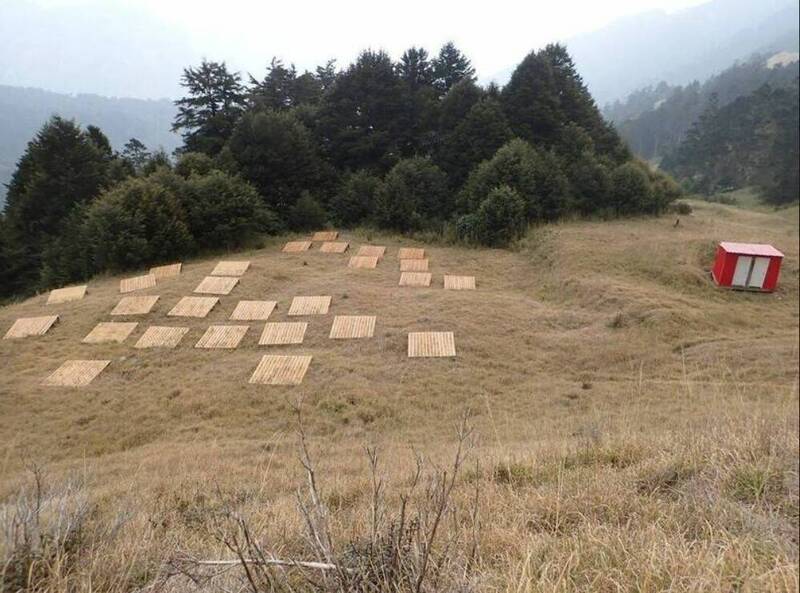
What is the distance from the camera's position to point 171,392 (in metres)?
7.93

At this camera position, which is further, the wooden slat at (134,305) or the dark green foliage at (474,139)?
the dark green foliage at (474,139)

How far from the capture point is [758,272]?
9.38 m

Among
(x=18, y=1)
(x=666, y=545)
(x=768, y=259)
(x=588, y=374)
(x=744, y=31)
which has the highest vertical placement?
(x=18, y=1)

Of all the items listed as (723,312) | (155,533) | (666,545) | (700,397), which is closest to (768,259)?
(723,312)

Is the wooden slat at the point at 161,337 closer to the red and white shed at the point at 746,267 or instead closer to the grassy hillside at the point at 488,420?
the grassy hillside at the point at 488,420

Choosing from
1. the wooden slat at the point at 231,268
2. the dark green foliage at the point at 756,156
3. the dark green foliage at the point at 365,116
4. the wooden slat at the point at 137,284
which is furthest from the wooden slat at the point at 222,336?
the dark green foliage at the point at 365,116

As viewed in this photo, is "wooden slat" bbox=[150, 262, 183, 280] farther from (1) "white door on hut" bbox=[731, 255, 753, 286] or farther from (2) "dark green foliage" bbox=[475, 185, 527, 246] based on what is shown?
(1) "white door on hut" bbox=[731, 255, 753, 286]

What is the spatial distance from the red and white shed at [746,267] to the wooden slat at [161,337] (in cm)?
1138

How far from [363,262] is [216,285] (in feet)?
14.8

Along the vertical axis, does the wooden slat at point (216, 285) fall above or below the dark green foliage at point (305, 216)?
below

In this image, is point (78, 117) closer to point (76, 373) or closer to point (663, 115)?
point (76, 373)

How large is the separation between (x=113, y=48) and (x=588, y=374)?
49.4 ft

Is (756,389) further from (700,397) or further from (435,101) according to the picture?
(435,101)

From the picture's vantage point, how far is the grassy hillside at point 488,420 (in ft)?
6.19
